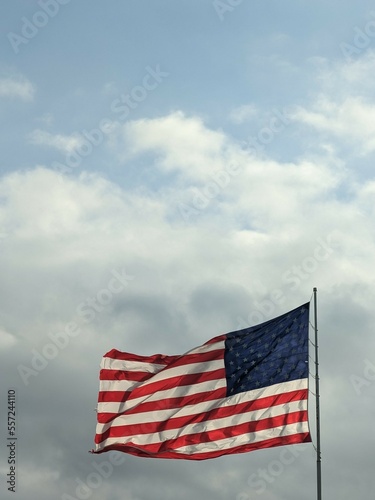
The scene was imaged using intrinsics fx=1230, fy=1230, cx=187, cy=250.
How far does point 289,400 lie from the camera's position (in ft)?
187

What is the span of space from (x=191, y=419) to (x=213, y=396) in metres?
1.54

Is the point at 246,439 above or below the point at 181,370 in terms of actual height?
below

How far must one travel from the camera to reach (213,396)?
59.1 meters

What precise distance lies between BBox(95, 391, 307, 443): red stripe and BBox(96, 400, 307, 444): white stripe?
15cm

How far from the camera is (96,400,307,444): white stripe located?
56.8 m

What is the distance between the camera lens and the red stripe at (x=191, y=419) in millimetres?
57397

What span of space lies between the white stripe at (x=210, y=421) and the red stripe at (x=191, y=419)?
5.8 inches

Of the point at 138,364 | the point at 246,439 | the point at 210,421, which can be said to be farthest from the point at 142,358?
the point at 246,439

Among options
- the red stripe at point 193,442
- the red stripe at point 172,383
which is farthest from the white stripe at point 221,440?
the red stripe at point 172,383

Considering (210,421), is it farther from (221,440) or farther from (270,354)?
(270,354)

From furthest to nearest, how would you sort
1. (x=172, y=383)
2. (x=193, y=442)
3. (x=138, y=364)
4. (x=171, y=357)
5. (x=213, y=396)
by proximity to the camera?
1. (x=171, y=357)
2. (x=138, y=364)
3. (x=172, y=383)
4. (x=213, y=396)
5. (x=193, y=442)

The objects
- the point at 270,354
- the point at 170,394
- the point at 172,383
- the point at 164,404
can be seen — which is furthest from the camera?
the point at 172,383

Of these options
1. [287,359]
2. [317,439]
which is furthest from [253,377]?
[317,439]

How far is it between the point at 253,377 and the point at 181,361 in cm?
395
